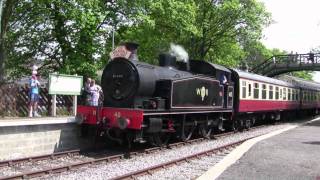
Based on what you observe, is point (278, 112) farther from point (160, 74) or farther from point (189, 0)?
point (160, 74)

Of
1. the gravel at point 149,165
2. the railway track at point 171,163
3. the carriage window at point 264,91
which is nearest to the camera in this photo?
the railway track at point 171,163

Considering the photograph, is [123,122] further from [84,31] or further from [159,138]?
[84,31]

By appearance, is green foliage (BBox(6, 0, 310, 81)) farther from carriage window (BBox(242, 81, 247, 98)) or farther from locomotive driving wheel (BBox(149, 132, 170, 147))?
locomotive driving wheel (BBox(149, 132, 170, 147))

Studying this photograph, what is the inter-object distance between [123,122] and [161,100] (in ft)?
5.66

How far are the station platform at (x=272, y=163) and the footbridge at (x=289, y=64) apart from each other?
3419 cm

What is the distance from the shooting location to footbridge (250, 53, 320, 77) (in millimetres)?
48875

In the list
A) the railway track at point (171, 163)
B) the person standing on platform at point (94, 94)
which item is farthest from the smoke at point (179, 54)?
the railway track at point (171, 163)

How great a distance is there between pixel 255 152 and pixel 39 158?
575cm

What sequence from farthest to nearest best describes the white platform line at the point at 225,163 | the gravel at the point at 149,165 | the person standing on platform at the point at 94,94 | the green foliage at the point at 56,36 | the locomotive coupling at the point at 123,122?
the green foliage at the point at 56,36 < the person standing on platform at the point at 94,94 < the locomotive coupling at the point at 123,122 < the gravel at the point at 149,165 < the white platform line at the point at 225,163

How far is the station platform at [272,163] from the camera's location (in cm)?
1031

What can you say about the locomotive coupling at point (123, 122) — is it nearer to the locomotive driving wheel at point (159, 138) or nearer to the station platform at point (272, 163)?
the locomotive driving wheel at point (159, 138)

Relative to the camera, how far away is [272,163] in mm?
11898

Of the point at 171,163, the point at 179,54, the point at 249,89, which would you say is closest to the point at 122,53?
the point at 179,54

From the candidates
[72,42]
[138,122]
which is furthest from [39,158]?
[72,42]
